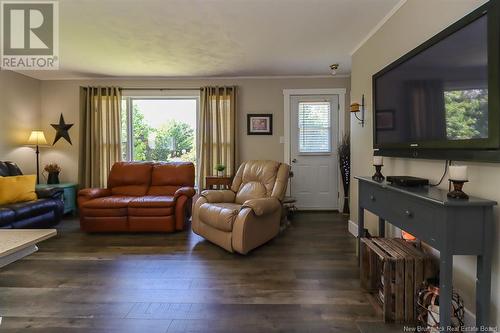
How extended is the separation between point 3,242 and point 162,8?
6.92 feet

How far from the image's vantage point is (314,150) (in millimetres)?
4871

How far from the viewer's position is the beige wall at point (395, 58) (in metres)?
1.50

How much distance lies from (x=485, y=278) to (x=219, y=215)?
2198mm

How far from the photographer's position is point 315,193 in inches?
194

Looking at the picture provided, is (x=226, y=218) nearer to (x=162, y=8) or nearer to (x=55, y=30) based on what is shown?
(x=162, y=8)

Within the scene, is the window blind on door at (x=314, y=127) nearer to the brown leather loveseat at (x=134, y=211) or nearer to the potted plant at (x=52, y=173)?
the brown leather loveseat at (x=134, y=211)

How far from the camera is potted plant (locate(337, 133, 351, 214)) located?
15.2 feet

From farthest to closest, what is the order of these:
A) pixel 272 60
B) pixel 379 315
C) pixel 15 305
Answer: pixel 272 60, pixel 15 305, pixel 379 315

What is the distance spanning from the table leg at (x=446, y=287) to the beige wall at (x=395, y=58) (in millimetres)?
338

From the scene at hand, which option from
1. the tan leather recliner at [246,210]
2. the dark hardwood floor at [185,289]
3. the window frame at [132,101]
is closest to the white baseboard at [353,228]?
the dark hardwood floor at [185,289]

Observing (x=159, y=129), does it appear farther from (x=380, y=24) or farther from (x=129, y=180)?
(x=380, y=24)

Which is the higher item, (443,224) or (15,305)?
(443,224)

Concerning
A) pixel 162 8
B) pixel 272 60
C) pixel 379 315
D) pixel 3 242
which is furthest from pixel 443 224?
pixel 272 60

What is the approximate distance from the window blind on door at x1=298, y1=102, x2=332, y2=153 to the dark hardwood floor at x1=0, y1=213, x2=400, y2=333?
1.93m
